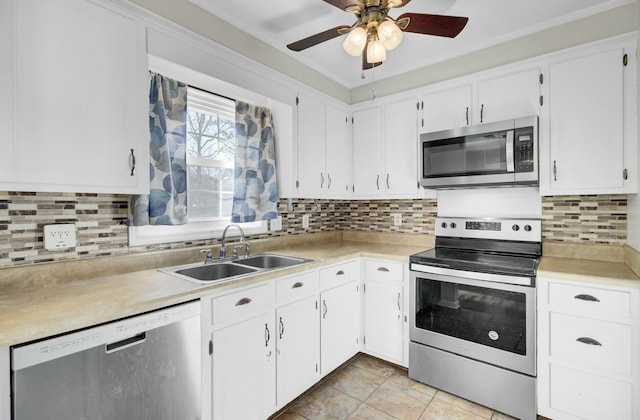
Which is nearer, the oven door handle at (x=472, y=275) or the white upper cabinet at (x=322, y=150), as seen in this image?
the oven door handle at (x=472, y=275)

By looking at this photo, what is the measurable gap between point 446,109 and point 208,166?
1896mm

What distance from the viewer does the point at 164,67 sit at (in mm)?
1754

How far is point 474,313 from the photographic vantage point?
2.04 m

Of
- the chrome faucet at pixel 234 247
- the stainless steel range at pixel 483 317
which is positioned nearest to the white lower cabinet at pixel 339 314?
the stainless steel range at pixel 483 317

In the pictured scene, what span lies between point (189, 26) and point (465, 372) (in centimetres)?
274

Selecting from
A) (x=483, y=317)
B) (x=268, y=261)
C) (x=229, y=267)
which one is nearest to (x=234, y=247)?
(x=229, y=267)

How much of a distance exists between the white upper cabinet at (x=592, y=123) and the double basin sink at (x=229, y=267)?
5.90 ft

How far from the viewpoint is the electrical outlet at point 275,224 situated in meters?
2.66

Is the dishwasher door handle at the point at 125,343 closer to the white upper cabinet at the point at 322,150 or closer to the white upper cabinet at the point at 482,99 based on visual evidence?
the white upper cabinet at the point at 322,150

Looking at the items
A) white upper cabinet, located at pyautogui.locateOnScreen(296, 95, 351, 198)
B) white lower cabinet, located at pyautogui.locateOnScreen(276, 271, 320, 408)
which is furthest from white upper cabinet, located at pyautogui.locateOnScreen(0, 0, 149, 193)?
white upper cabinet, located at pyautogui.locateOnScreen(296, 95, 351, 198)

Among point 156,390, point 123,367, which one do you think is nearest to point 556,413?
point 156,390

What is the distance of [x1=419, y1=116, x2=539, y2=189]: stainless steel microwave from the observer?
6.80 ft

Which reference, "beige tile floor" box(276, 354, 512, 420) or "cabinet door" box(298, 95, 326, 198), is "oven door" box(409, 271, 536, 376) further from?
"cabinet door" box(298, 95, 326, 198)

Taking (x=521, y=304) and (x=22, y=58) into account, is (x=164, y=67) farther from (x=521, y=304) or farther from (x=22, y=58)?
(x=521, y=304)
